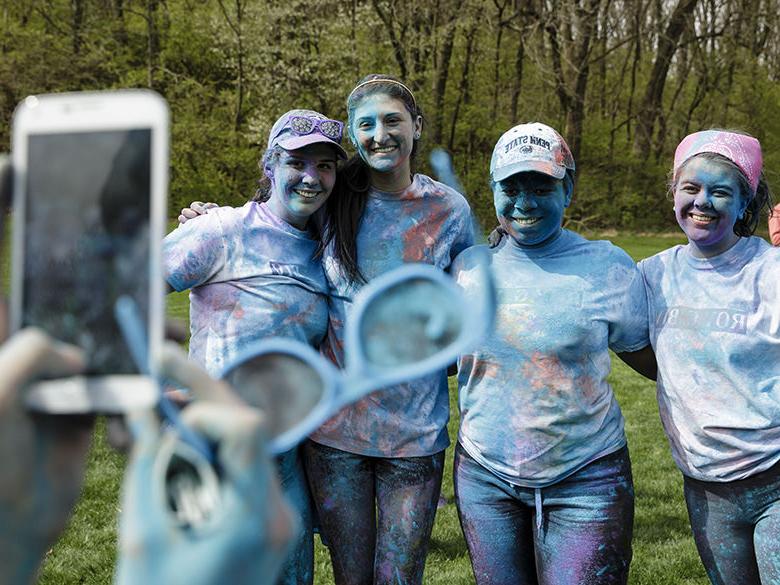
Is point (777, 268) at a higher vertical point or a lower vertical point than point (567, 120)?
lower

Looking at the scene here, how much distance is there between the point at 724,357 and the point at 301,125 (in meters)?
1.61

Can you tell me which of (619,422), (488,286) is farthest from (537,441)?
(488,286)

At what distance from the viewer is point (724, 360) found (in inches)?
101

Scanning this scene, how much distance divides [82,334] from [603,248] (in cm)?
208

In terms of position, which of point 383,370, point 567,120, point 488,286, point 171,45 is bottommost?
point 383,370

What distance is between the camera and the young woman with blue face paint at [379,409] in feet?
9.44

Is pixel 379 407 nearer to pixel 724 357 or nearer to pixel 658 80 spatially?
pixel 724 357

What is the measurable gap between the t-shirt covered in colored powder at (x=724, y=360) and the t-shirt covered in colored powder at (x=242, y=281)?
123cm

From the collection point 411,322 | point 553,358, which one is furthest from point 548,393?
point 411,322

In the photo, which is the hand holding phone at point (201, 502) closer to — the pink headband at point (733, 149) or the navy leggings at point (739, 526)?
the navy leggings at point (739, 526)

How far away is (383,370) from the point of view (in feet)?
3.45

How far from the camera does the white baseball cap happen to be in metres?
2.62

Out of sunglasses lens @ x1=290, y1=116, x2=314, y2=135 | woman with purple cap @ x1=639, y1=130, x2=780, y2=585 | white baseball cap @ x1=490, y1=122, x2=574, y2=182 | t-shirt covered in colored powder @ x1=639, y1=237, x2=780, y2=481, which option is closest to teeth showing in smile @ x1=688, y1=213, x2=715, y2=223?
woman with purple cap @ x1=639, y1=130, x2=780, y2=585

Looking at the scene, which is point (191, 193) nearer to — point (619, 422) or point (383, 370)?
point (619, 422)
